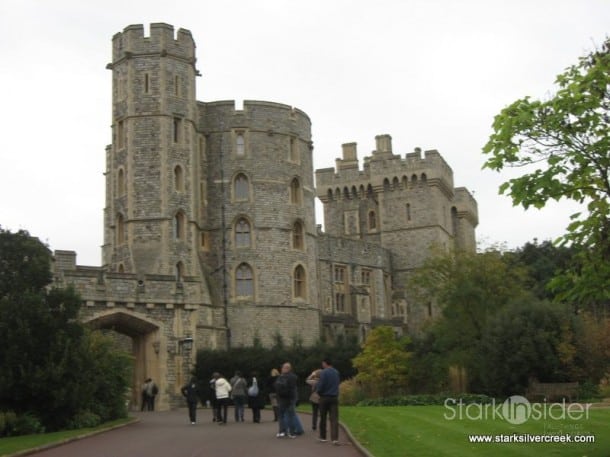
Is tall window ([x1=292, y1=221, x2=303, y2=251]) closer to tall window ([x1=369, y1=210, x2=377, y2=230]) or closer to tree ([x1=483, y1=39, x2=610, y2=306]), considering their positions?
tall window ([x1=369, y1=210, x2=377, y2=230])

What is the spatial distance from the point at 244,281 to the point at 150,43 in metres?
11.0

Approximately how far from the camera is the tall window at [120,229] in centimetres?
3972

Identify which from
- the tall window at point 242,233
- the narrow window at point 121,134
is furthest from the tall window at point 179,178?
the tall window at point 242,233

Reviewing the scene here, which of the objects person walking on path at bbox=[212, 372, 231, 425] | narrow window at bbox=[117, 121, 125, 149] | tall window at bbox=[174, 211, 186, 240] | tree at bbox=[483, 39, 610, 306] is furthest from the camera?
narrow window at bbox=[117, 121, 125, 149]

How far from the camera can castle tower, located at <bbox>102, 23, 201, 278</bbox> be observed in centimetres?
3909

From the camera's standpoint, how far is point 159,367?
3350 centimetres

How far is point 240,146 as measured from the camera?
43.8 metres

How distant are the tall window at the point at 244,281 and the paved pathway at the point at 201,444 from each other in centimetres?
2008

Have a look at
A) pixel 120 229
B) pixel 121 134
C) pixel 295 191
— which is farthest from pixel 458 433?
pixel 295 191

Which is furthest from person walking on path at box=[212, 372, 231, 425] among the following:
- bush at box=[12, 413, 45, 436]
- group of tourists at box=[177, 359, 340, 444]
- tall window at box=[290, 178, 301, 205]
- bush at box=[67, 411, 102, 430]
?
tall window at box=[290, 178, 301, 205]

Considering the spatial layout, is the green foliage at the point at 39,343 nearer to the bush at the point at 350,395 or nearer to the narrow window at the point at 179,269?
the bush at the point at 350,395

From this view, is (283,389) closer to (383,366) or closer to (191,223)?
(383,366)

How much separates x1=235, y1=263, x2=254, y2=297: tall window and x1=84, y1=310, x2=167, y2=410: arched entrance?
27.6ft

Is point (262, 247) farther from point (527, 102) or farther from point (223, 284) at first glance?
point (527, 102)
